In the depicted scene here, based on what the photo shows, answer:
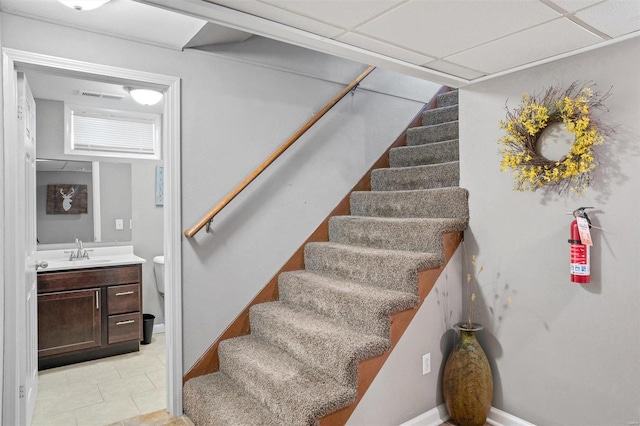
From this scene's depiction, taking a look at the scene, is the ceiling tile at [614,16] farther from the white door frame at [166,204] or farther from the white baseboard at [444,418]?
the white door frame at [166,204]

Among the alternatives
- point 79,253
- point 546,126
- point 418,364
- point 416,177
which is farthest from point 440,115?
point 79,253

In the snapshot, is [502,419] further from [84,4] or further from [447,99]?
[84,4]

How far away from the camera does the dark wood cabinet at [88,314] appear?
3.45 metres

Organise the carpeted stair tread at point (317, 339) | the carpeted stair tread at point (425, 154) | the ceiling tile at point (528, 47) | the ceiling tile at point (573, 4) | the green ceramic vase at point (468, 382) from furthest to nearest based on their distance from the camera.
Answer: the carpeted stair tread at point (425, 154) → the green ceramic vase at point (468, 382) → the carpeted stair tread at point (317, 339) → the ceiling tile at point (528, 47) → the ceiling tile at point (573, 4)

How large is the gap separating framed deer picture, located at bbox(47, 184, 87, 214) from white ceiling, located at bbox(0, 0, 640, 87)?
7.33ft

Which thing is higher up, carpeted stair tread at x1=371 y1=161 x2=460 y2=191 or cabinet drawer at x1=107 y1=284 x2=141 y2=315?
carpeted stair tread at x1=371 y1=161 x2=460 y2=191

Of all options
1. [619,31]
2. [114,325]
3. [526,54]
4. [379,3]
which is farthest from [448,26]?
[114,325]

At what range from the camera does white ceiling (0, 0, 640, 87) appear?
161cm

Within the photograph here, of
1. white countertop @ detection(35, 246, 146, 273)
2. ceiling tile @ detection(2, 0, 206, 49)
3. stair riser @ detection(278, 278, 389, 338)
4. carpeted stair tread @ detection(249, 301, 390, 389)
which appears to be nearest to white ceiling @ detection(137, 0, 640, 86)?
ceiling tile @ detection(2, 0, 206, 49)

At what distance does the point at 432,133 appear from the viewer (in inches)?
144

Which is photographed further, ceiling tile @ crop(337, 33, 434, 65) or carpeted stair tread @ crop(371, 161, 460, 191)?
carpeted stair tread @ crop(371, 161, 460, 191)

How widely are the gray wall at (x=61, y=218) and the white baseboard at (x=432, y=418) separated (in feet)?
11.6

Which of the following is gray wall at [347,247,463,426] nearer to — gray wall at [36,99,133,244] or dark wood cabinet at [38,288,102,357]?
dark wood cabinet at [38,288,102,357]

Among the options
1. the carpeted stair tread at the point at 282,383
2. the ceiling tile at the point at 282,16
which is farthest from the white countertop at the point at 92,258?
the ceiling tile at the point at 282,16
